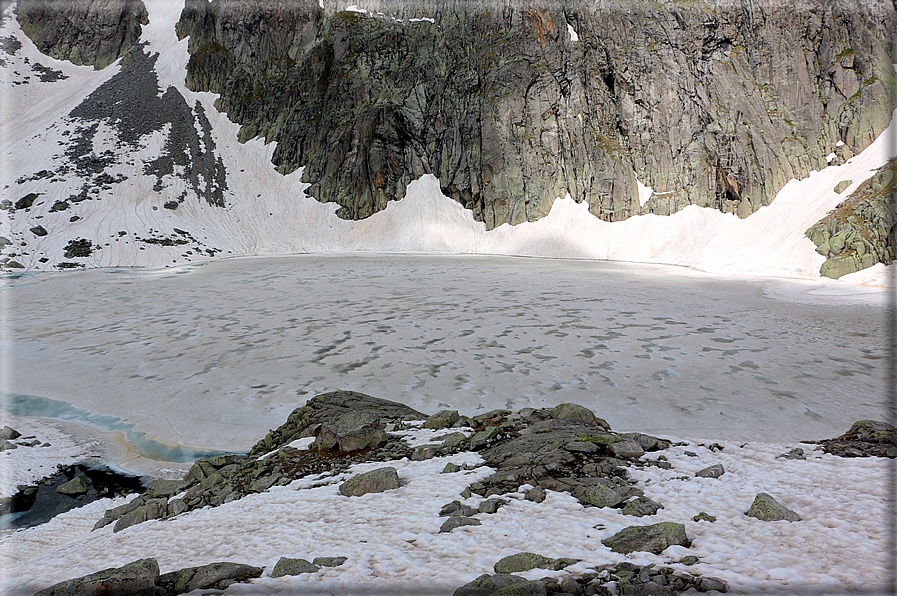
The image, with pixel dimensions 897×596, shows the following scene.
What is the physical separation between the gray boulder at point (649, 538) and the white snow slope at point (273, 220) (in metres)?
31.5

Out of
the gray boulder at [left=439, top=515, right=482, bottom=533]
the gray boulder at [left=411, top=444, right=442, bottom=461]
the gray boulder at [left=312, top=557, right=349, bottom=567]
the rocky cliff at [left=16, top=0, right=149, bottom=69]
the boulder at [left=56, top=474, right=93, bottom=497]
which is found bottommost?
the boulder at [left=56, top=474, right=93, bottom=497]

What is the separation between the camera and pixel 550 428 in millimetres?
6406

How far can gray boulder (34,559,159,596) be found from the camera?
9.96ft

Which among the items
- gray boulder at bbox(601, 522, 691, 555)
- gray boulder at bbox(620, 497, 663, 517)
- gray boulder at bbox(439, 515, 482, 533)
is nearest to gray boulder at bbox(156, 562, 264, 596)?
gray boulder at bbox(439, 515, 482, 533)

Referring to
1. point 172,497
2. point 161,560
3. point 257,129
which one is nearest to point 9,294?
point 172,497

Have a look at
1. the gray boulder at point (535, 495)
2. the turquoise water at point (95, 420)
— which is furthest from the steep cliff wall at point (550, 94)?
the turquoise water at point (95, 420)

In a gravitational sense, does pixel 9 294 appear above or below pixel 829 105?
below

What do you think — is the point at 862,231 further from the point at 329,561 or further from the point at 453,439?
the point at 329,561

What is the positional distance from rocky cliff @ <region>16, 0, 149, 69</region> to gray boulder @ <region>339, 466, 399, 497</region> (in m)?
92.7

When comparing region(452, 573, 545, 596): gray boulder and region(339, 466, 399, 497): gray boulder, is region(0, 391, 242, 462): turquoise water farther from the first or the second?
region(452, 573, 545, 596): gray boulder

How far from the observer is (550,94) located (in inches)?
2184

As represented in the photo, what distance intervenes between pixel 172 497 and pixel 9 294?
24.7 metres

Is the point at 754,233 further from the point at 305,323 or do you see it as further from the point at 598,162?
the point at 305,323

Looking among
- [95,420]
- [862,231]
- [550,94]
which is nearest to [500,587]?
[95,420]
